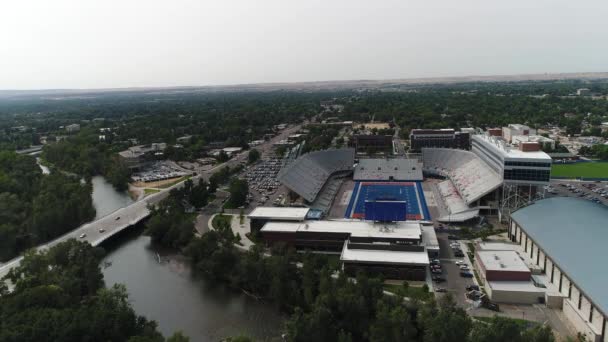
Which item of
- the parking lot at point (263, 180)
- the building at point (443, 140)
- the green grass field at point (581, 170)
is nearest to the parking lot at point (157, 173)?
the parking lot at point (263, 180)

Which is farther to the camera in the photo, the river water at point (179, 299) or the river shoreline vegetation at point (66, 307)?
the river water at point (179, 299)

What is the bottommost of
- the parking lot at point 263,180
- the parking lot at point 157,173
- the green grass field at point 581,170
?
the green grass field at point 581,170

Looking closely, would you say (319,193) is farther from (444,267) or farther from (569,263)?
(569,263)

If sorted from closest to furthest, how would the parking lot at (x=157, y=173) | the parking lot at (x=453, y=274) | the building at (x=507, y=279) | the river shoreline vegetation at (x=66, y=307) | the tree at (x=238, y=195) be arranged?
the river shoreline vegetation at (x=66, y=307) → the building at (x=507, y=279) → the parking lot at (x=453, y=274) → the tree at (x=238, y=195) → the parking lot at (x=157, y=173)

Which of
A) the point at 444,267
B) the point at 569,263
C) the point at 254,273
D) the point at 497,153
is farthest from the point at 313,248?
the point at 497,153

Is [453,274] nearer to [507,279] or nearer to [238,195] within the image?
[507,279]

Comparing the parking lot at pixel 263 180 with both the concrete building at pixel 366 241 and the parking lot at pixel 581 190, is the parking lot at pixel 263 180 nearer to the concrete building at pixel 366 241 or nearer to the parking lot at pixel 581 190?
the concrete building at pixel 366 241
